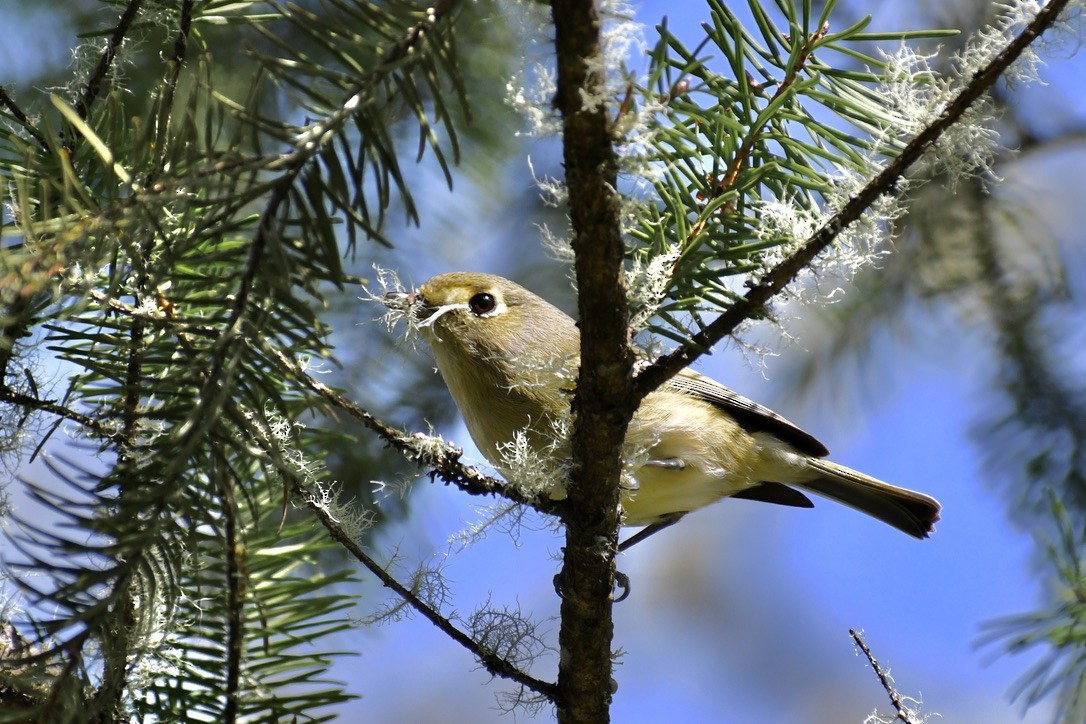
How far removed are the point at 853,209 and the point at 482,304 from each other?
171 cm

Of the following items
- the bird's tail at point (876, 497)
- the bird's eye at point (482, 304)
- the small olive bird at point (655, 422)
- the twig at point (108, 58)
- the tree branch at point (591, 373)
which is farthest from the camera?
the bird's tail at point (876, 497)

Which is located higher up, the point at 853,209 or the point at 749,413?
the point at 749,413

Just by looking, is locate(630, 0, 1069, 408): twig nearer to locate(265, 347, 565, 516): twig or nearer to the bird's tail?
locate(265, 347, 565, 516): twig

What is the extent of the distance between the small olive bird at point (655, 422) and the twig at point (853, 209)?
33.8 inches

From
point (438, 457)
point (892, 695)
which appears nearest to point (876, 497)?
point (892, 695)

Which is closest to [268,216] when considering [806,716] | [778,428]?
[778,428]

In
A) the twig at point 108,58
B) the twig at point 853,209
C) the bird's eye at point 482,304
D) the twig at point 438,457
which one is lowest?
the twig at point 438,457

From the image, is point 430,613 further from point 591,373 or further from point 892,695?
point 892,695

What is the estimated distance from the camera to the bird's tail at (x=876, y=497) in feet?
10.8

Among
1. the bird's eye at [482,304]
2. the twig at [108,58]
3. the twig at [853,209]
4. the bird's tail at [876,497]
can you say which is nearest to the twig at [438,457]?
the twig at [853,209]

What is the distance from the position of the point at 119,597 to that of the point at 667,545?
601 centimetres

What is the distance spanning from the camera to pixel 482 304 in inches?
110

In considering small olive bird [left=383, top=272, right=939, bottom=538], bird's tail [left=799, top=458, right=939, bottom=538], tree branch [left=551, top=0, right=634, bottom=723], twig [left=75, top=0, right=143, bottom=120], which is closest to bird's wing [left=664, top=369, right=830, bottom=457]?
small olive bird [left=383, top=272, right=939, bottom=538]

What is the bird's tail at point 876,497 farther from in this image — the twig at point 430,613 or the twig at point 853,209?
the twig at point 853,209
